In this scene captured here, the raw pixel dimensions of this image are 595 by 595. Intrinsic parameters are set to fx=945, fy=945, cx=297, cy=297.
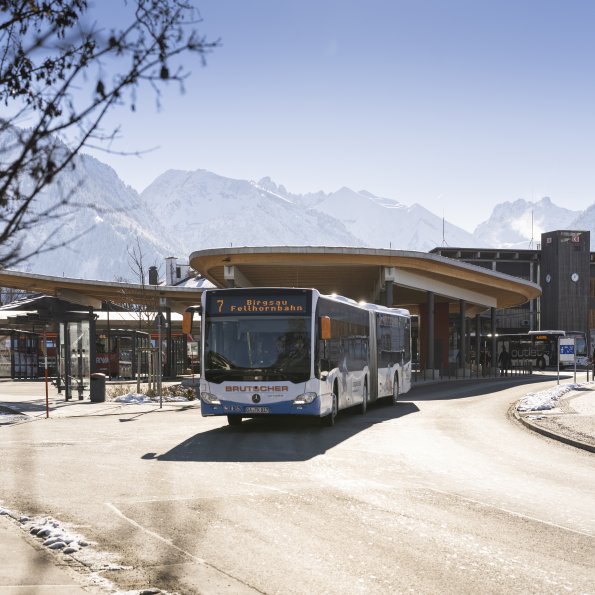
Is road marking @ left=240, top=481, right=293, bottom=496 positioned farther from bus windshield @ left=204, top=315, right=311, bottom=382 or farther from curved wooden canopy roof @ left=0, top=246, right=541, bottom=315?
curved wooden canopy roof @ left=0, top=246, right=541, bottom=315

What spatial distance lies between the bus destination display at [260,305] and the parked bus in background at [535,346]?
56485 mm

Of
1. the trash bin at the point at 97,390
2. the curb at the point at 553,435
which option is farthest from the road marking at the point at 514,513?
the trash bin at the point at 97,390

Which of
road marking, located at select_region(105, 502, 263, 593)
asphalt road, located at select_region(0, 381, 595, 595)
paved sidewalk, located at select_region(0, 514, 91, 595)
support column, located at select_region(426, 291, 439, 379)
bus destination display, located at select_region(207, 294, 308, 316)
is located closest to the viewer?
paved sidewalk, located at select_region(0, 514, 91, 595)

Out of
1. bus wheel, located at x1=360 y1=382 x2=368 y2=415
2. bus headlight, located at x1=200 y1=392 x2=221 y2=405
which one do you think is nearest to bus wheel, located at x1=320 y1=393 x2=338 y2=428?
bus headlight, located at x1=200 y1=392 x2=221 y2=405

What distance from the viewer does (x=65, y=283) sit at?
182ft

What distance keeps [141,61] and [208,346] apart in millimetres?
14167

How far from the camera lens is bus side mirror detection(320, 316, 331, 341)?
1941 cm

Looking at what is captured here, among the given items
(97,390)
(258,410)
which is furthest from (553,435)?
(97,390)

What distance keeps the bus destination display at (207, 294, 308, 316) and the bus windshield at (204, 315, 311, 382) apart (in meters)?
0.12

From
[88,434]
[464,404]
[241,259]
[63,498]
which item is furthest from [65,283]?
[63,498]

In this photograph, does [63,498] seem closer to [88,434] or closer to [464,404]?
[88,434]

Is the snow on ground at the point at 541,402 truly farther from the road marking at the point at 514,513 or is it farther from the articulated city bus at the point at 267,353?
the road marking at the point at 514,513

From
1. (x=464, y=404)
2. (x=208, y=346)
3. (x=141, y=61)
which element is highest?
(x=141, y=61)

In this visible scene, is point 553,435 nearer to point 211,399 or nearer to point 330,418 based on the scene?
point 330,418
